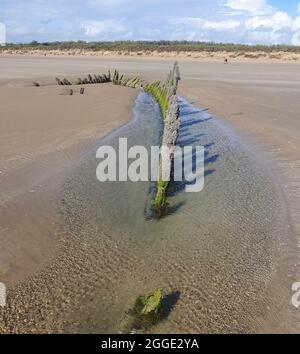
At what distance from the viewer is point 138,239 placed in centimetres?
598

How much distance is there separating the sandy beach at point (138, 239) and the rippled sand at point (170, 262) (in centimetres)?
2

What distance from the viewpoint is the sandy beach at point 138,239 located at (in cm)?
449

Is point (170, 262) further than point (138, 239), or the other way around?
point (138, 239)

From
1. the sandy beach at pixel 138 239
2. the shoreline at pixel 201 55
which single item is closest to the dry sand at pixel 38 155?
the sandy beach at pixel 138 239

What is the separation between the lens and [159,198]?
6.86m

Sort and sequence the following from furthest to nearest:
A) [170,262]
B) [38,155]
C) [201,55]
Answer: [201,55], [38,155], [170,262]

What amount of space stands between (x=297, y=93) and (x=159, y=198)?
17.0m

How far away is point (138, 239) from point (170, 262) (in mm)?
703

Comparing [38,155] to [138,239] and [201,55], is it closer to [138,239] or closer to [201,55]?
[138,239]

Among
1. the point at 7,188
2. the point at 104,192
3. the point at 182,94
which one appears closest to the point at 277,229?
Answer: the point at 104,192

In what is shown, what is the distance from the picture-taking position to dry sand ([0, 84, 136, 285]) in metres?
5.61

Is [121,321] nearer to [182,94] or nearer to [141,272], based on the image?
[141,272]

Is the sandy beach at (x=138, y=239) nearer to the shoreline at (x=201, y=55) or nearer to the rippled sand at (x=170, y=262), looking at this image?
the rippled sand at (x=170, y=262)

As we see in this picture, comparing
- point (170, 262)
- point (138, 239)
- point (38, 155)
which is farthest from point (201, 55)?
point (170, 262)
